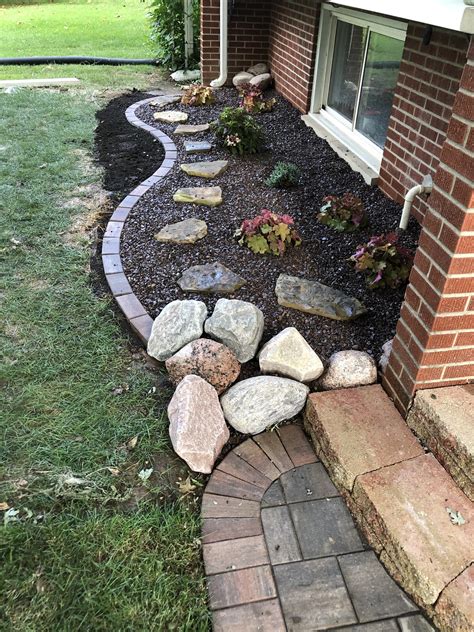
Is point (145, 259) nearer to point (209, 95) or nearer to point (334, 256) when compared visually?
point (334, 256)

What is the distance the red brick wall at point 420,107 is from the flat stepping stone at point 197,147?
72.0 inches

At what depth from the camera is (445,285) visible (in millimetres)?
1820

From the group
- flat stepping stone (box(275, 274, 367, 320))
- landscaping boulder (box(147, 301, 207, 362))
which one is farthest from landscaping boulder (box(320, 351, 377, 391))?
landscaping boulder (box(147, 301, 207, 362))

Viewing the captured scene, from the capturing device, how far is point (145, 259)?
339 centimetres

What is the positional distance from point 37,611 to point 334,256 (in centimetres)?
250

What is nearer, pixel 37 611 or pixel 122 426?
pixel 37 611

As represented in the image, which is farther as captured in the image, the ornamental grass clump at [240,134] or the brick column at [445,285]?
the ornamental grass clump at [240,134]

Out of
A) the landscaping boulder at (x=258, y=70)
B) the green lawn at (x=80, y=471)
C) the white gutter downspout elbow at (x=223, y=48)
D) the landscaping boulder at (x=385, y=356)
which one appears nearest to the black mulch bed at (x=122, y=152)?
the green lawn at (x=80, y=471)

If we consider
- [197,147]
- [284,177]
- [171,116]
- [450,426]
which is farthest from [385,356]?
[171,116]

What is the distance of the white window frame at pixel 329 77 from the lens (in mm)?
4098

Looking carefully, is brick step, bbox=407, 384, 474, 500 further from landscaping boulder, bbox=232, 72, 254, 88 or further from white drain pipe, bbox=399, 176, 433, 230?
landscaping boulder, bbox=232, 72, 254, 88

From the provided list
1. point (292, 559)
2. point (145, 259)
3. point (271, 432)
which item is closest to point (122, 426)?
point (271, 432)

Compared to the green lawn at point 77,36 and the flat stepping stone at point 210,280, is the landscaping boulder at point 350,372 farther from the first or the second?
the green lawn at point 77,36

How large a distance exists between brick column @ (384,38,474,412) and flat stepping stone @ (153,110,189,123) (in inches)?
183
